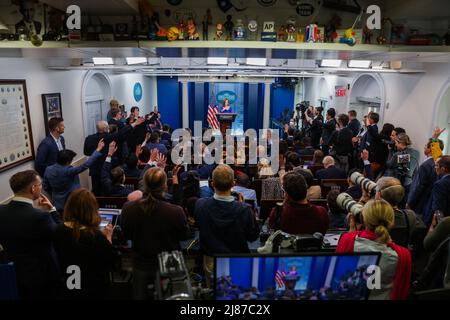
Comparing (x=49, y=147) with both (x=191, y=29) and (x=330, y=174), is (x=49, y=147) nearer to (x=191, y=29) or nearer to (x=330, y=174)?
(x=191, y=29)

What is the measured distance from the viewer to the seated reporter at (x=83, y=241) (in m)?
2.10

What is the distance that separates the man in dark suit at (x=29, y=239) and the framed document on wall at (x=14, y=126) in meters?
2.57

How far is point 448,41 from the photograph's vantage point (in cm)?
427

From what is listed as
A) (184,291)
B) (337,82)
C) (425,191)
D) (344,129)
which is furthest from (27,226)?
(337,82)

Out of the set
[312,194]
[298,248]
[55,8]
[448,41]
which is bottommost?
[312,194]

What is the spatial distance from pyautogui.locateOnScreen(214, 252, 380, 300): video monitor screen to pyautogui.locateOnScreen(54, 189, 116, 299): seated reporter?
2.80 ft

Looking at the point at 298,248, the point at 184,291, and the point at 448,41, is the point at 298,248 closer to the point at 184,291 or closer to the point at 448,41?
the point at 184,291

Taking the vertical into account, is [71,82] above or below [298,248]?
above

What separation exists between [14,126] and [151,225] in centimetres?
351

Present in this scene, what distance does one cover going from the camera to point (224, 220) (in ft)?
7.84

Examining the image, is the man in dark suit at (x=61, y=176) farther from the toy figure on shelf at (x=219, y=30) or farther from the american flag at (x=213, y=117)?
the american flag at (x=213, y=117)

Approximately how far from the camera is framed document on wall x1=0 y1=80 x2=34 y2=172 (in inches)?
177

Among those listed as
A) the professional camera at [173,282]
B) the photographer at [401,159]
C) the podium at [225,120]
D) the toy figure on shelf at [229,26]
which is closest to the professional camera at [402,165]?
the photographer at [401,159]

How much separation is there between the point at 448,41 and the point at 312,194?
100 inches
